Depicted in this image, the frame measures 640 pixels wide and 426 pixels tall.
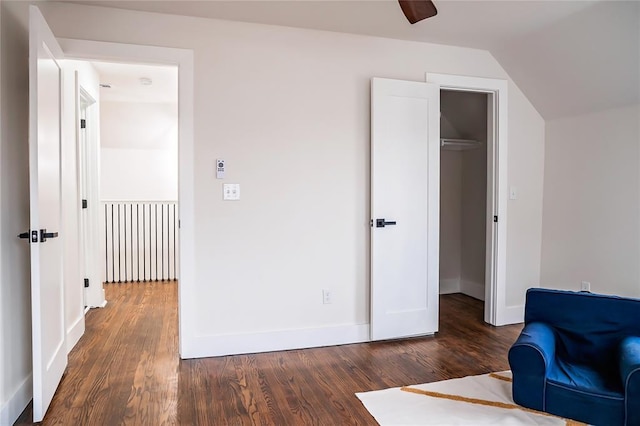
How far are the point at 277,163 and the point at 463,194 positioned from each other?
9.09 feet

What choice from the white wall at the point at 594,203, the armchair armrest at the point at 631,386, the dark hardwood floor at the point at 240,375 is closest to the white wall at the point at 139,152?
the dark hardwood floor at the point at 240,375

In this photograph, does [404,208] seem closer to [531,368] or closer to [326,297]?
[326,297]

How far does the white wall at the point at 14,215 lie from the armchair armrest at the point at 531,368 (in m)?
2.58

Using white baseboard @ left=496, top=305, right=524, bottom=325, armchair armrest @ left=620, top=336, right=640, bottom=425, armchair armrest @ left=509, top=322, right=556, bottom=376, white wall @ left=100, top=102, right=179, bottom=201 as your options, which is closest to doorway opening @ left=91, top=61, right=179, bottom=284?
white wall @ left=100, top=102, right=179, bottom=201

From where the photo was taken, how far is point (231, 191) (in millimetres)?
3016

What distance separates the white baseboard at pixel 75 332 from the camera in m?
3.08

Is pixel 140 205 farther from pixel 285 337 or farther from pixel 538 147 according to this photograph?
pixel 538 147

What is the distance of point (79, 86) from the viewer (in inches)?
140

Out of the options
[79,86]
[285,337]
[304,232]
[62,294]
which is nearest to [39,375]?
[62,294]

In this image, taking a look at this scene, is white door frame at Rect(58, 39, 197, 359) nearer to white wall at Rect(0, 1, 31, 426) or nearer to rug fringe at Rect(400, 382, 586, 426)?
white wall at Rect(0, 1, 31, 426)

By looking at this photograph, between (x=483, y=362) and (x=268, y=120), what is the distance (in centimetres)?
237

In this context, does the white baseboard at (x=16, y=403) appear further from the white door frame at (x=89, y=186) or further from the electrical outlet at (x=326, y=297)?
the electrical outlet at (x=326, y=297)

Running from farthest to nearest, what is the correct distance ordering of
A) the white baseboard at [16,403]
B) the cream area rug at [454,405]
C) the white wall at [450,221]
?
the white wall at [450,221] < the cream area rug at [454,405] < the white baseboard at [16,403]

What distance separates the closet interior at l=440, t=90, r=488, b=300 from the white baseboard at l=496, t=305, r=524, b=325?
2.47 ft
